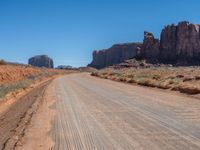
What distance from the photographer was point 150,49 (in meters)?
154

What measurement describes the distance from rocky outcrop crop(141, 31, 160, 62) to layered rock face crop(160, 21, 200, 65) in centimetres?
207

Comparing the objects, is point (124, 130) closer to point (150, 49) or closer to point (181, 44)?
point (181, 44)

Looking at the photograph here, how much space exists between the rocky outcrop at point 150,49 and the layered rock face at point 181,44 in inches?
81.5

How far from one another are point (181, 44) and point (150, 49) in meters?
13.5

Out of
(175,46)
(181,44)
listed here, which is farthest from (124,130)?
(175,46)

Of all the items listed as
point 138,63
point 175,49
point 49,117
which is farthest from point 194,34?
point 49,117

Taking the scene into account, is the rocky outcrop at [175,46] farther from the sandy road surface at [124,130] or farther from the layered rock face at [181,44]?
the sandy road surface at [124,130]

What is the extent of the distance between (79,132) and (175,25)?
14856 cm

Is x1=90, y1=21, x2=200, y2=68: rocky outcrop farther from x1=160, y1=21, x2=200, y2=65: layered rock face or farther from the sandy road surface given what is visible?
the sandy road surface

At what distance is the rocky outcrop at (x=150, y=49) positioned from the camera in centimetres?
15125

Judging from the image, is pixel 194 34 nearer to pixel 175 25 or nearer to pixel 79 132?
pixel 175 25

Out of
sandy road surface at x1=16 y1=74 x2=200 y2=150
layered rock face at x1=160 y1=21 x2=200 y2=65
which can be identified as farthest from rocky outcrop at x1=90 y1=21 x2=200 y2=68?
sandy road surface at x1=16 y1=74 x2=200 y2=150

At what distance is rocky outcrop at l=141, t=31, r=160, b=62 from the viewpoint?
151 meters

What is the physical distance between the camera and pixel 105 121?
1241cm
